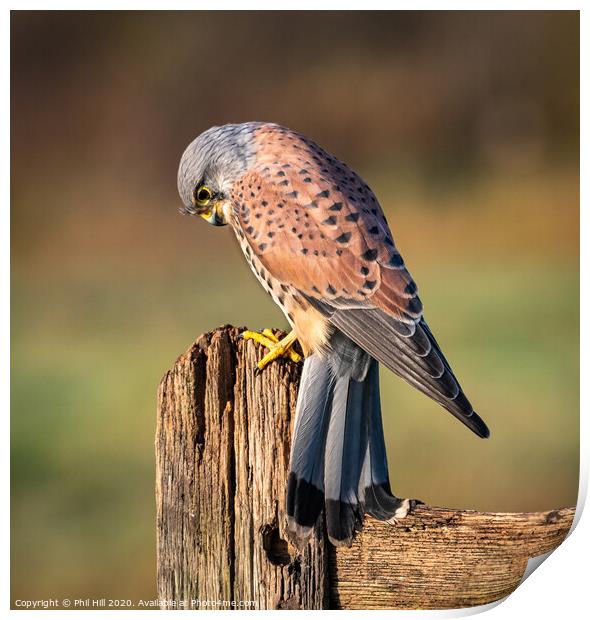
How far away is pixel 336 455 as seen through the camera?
8.14ft

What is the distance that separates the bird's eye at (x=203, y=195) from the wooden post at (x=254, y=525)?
473mm

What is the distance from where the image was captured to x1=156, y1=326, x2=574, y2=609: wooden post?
246cm

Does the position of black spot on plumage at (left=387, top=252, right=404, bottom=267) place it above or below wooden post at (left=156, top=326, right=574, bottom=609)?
above

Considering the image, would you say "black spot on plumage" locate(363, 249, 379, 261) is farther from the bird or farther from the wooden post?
the wooden post

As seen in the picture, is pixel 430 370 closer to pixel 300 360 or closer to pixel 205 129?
pixel 300 360

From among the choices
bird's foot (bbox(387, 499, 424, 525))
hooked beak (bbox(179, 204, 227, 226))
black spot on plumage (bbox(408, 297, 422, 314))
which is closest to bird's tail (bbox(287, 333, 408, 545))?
bird's foot (bbox(387, 499, 424, 525))

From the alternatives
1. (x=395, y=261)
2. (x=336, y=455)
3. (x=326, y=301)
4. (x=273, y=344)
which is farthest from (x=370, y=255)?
(x=336, y=455)

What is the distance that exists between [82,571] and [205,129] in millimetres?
1388

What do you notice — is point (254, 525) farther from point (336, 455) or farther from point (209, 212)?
point (209, 212)

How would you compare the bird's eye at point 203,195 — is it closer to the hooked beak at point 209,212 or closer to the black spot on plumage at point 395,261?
the hooked beak at point 209,212

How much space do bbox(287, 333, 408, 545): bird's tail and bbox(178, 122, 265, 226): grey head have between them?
0.59 meters

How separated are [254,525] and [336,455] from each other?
0.28 meters

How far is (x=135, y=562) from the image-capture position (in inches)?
111

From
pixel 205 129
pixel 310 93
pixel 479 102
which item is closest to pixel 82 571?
pixel 205 129
